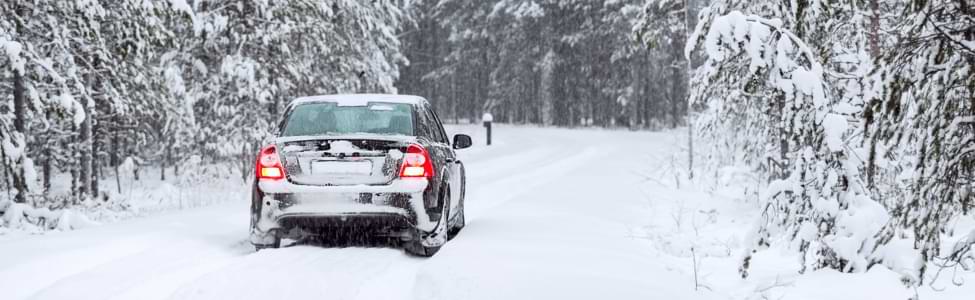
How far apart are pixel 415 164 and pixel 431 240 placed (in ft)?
2.42

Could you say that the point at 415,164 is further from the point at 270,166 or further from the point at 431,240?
the point at 270,166

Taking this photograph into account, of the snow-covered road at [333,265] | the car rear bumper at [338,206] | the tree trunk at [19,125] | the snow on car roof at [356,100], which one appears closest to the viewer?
the snow-covered road at [333,265]

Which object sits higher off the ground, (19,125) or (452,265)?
(19,125)

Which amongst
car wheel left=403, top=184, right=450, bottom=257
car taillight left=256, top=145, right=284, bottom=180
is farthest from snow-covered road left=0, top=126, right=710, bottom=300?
car taillight left=256, top=145, right=284, bottom=180

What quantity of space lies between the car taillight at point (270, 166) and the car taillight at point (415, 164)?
43.2 inches

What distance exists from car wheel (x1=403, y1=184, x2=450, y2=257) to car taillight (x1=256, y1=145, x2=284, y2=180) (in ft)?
4.50

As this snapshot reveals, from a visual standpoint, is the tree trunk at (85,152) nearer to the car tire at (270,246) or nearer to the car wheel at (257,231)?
the car tire at (270,246)

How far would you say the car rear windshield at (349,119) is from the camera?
740 centimetres

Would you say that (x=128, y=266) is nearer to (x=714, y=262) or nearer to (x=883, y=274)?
(x=714, y=262)


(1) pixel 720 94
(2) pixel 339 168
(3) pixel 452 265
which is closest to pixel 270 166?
(2) pixel 339 168

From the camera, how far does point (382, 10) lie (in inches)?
1083

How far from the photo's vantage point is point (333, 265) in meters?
6.48

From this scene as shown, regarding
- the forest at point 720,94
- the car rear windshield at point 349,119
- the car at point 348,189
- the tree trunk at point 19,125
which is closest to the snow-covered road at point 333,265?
the car at point 348,189

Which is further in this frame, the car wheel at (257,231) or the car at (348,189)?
the car wheel at (257,231)
